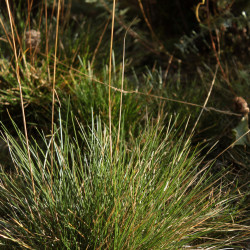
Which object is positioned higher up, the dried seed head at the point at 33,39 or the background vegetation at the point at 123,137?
the dried seed head at the point at 33,39

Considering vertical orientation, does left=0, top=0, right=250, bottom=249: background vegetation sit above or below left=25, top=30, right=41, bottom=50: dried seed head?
below

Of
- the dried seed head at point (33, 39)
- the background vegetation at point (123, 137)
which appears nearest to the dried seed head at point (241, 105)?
the background vegetation at point (123, 137)

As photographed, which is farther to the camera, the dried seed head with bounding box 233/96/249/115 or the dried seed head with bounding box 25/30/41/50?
the dried seed head with bounding box 25/30/41/50

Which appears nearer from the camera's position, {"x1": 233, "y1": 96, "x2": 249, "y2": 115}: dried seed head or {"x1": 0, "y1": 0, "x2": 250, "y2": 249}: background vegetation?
{"x1": 0, "y1": 0, "x2": 250, "y2": 249}: background vegetation

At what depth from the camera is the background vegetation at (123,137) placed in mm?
1301

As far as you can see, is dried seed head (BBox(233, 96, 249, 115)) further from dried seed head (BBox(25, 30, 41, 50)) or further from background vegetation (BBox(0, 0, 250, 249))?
dried seed head (BBox(25, 30, 41, 50))

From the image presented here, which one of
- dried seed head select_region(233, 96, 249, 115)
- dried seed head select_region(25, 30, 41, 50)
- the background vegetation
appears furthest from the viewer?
dried seed head select_region(25, 30, 41, 50)

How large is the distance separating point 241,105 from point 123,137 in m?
0.63

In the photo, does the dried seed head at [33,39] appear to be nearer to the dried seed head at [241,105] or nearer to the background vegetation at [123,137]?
the background vegetation at [123,137]

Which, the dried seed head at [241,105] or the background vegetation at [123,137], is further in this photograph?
the dried seed head at [241,105]

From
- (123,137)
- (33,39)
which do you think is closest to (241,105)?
(123,137)

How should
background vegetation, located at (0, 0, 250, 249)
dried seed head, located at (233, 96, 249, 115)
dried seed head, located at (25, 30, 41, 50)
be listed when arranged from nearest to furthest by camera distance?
background vegetation, located at (0, 0, 250, 249) < dried seed head, located at (233, 96, 249, 115) < dried seed head, located at (25, 30, 41, 50)

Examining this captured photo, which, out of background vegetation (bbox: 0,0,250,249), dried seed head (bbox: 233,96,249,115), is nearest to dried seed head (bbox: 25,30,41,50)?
background vegetation (bbox: 0,0,250,249)

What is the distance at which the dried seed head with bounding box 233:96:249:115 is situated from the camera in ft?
6.47
